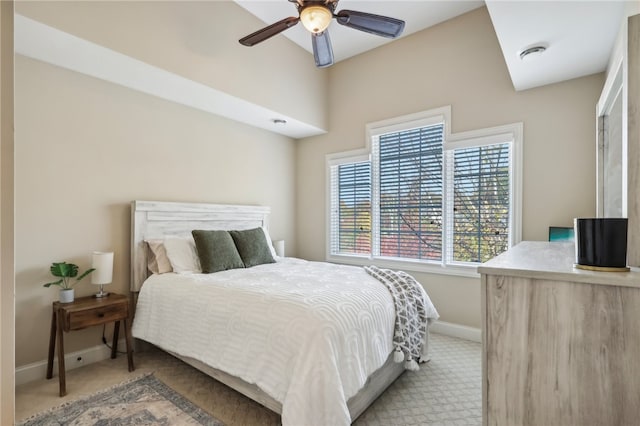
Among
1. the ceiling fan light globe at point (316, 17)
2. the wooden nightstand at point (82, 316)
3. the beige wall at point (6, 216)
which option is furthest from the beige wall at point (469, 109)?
the beige wall at point (6, 216)

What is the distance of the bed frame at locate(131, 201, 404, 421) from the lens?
1.98 metres

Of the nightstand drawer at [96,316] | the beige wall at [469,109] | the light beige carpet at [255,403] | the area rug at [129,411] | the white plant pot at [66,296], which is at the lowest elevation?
the light beige carpet at [255,403]

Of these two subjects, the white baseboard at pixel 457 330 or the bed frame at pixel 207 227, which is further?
the white baseboard at pixel 457 330

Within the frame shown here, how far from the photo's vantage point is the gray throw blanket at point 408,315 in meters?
2.21

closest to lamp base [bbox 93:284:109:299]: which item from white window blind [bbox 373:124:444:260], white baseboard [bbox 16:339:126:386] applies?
white baseboard [bbox 16:339:126:386]

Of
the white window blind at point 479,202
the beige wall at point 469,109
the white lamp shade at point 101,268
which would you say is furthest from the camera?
the white window blind at point 479,202

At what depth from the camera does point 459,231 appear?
351 cm

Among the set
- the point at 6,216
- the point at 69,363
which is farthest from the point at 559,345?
the point at 69,363

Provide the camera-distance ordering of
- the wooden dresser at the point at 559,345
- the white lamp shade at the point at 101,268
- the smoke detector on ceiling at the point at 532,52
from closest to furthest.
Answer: the wooden dresser at the point at 559,345 < the smoke detector on ceiling at the point at 532,52 < the white lamp shade at the point at 101,268

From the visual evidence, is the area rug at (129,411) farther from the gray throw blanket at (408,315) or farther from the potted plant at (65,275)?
the gray throw blanket at (408,315)

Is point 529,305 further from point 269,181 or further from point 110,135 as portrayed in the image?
point 269,181

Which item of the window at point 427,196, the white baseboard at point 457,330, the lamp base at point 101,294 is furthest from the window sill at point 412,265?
the lamp base at point 101,294

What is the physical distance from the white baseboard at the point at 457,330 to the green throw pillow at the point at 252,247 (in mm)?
2021

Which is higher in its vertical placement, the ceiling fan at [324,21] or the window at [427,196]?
the ceiling fan at [324,21]
